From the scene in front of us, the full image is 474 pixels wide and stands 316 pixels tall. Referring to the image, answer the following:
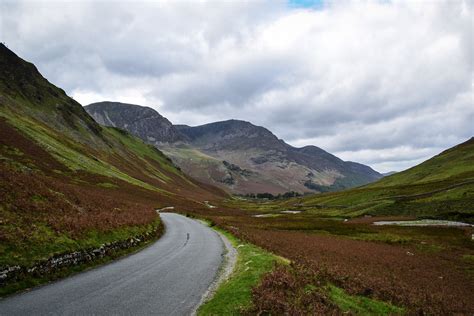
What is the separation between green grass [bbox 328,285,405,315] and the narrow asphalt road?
6.77m

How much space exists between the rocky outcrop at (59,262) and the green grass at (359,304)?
1624 centimetres

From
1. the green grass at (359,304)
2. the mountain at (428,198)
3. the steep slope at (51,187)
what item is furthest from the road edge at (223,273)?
the mountain at (428,198)

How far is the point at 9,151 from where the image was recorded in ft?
293

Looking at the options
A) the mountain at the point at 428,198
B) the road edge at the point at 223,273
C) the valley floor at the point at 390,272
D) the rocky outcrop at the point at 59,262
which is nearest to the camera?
the valley floor at the point at 390,272

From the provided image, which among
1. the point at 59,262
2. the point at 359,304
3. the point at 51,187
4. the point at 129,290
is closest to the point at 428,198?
the point at 359,304

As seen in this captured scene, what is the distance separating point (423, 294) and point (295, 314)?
50.7ft

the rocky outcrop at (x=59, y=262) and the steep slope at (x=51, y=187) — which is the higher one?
the steep slope at (x=51, y=187)

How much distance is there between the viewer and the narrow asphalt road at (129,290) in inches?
595

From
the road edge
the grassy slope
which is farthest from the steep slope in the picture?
the grassy slope

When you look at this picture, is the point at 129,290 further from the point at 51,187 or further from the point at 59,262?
the point at 51,187

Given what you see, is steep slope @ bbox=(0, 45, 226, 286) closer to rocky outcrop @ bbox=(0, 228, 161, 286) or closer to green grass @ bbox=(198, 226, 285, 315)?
rocky outcrop @ bbox=(0, 228, 161, 286)

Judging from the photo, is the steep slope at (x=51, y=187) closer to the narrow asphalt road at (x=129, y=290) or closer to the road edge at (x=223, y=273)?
the narrow asphalt road at (x=129, y=290)

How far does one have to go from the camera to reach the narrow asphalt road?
49.6ft

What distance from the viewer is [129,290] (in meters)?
18.4
